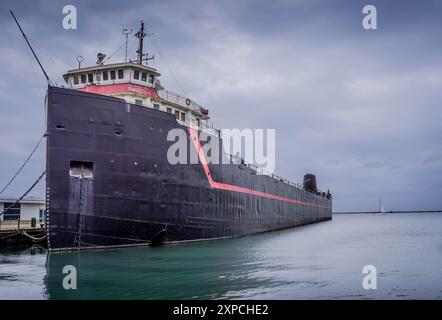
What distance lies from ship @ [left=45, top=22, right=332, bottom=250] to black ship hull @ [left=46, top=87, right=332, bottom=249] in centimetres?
3

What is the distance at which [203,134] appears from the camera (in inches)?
794

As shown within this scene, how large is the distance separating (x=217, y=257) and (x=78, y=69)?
445 inches

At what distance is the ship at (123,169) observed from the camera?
14.5 m

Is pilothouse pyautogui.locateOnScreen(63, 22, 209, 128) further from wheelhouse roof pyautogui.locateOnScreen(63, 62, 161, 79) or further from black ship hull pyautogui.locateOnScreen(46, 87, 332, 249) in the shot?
black ship hull pyautogui.locateOnScreen(46, 87, 332, 249)

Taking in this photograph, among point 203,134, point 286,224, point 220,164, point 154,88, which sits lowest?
point 286,224

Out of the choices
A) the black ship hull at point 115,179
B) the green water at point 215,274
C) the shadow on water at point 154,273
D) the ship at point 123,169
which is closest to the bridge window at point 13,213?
the green water at point 215,274

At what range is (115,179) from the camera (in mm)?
15250

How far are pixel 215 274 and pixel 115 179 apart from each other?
6.06m

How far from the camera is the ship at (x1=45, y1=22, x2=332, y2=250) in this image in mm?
14477

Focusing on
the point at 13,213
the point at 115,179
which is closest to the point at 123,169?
the point at 115,179

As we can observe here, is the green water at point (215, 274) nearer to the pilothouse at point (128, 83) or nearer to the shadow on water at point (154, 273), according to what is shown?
the shadow on water at point (154, 273)
